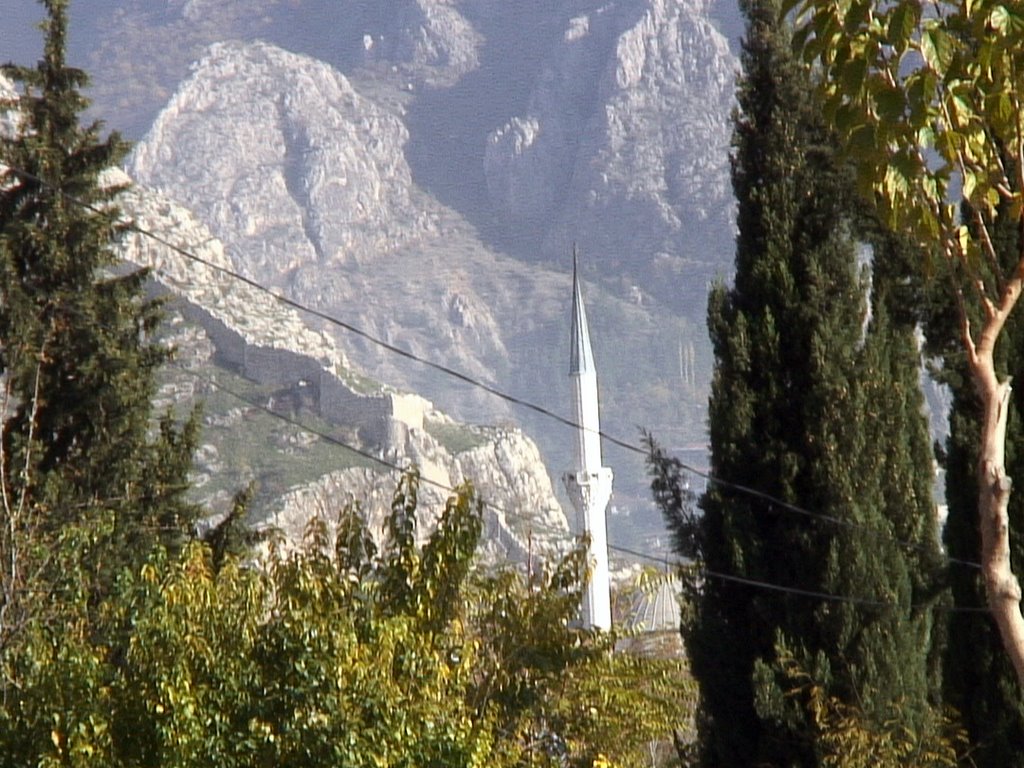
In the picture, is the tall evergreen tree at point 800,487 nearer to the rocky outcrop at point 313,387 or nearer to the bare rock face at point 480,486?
the bare rock face at point 480,486

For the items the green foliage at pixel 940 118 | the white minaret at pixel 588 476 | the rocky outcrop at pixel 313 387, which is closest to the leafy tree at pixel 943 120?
the green foliage at pixel 940 118

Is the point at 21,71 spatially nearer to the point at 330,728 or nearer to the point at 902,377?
the point at 902,377

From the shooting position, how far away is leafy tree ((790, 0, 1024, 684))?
7055mm

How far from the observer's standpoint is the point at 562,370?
176500 millimetres

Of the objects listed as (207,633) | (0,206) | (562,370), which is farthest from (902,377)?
(562,370)

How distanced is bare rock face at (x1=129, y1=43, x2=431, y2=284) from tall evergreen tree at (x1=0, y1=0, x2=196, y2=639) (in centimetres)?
17005

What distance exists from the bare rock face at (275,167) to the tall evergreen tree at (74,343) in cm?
17005

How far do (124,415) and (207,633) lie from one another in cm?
808

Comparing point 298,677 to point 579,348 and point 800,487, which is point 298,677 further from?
point 579,348

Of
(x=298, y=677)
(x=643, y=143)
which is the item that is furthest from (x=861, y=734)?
(x=643, y=143)

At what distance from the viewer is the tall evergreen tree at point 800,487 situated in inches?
416

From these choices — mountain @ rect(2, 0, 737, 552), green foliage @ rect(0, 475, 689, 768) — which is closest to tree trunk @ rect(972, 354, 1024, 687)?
green foliage @ rect(0, 475, 689, 768)

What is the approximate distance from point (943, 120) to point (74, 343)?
35.9 feet

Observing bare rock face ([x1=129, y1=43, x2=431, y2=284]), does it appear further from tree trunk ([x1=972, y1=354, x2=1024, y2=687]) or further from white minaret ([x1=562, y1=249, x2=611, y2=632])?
tree trunk ([x1=972, y1=354, x2=1024, y2=687])
